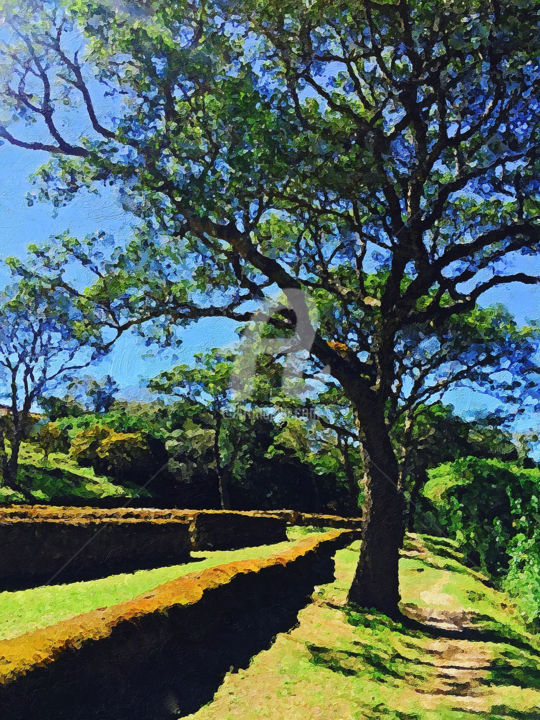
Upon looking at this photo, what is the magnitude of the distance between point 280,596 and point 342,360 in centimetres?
516

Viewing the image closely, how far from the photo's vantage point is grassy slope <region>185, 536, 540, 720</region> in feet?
20.1

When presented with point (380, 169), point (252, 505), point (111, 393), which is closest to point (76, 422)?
point (252, 505)

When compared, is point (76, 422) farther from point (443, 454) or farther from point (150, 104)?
point (150, 104)

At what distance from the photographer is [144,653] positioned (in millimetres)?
6082

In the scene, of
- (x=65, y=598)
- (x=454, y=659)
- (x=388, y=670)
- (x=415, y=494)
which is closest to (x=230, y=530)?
(x=65, y=598)

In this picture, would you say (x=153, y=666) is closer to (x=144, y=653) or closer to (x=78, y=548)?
(x=144, y=653)

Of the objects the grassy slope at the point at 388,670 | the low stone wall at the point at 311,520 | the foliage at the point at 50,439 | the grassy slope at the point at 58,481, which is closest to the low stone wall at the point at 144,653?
the grassy slope at the point at 388,670

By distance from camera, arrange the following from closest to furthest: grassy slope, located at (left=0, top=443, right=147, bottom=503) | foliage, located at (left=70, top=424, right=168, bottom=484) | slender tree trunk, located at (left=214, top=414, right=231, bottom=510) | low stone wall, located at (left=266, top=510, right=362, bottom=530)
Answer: grassy slope, located at (left=0, top=443, right=147, bottom=503), low stone wall, located at (left=266, top=510, right=362, bottom=530), slender tree trunk, located at (left=214, top=414, right=231, bottom=510), foliage, located at (left=70, top=424, right=168, bottom=484)

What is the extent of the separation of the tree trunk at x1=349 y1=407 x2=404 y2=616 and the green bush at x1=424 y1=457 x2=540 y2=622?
3258 millimetres

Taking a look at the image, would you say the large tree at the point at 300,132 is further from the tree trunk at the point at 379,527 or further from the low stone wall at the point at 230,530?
the low stone wall at the point at 230,530

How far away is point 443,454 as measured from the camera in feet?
114

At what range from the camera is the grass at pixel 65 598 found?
293 inches

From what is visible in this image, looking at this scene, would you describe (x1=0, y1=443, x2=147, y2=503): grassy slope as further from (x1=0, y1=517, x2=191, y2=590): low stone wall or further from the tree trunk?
the tree trunk

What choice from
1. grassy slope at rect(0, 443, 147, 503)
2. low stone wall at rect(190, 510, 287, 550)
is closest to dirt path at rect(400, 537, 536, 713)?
low stone wall at rect(190, 510, 287, 550)
